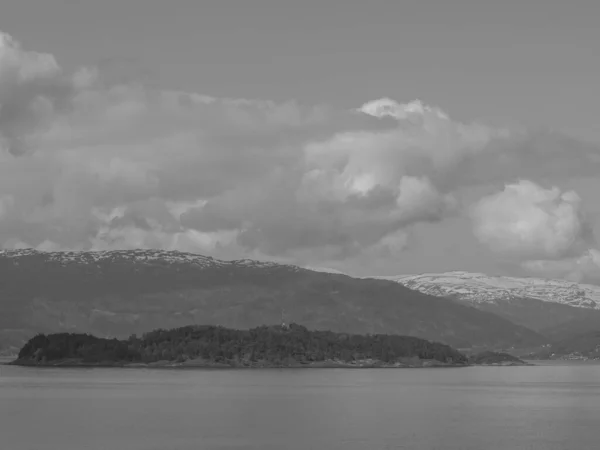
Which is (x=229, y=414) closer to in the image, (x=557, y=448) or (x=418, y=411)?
(x=418, y=411)

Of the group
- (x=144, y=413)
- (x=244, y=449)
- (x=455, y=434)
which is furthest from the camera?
(x=144, y=413)

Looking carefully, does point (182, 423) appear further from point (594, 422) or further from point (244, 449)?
point (594, 422)

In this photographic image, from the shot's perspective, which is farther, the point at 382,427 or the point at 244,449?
the point at 382,427

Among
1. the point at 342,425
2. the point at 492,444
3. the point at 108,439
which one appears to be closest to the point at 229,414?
the point at 342,425

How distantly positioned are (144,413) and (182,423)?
828 inches

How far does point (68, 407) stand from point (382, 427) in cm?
7008

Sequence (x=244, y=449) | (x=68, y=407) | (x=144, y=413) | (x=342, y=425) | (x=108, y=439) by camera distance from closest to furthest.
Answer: (x=244, y=449)
(x=108, y=439)
(x=342, y=425)
(x=144, y=413)
(x=68, y=407)

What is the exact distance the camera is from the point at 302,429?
152m

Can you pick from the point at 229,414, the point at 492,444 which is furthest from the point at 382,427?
the point at 229,414

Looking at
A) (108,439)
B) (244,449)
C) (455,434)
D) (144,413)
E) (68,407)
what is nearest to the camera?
(244,449)

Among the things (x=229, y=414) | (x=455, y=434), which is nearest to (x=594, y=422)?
(x=455, y=434)

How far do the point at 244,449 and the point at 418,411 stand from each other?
Result: 2703 inches

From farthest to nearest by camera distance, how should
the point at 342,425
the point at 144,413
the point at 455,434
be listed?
the point at 144,413
the point at 342,425
the point at 455,434

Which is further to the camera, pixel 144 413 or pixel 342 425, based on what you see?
pixel 144 413
